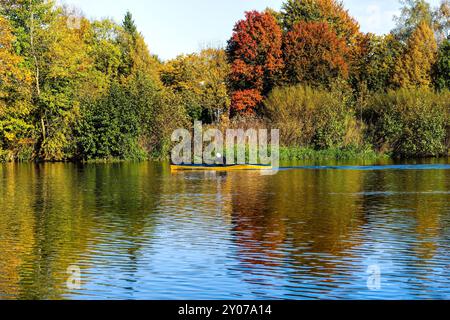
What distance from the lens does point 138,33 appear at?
266ft

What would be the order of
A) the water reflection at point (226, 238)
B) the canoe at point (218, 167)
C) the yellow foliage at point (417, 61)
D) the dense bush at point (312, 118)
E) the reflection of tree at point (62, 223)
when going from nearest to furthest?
the water reflection at point (226, 238) < the reflection of tree at point (62, 223) < the canoe at point (218, 167) < the dense bush at point (312, 118) < the yellow foliage at point (417, 61)

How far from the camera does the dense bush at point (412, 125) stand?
5444 centimetres

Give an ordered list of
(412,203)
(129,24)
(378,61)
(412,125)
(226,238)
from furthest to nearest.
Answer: (129,24) → (378,61) → (412,125) → (412,203) → (226,238)

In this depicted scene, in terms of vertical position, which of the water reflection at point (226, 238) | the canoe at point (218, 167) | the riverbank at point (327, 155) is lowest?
the water reflection at point (226, 238)

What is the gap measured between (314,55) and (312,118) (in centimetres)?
1098

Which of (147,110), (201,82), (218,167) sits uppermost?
(201,82)

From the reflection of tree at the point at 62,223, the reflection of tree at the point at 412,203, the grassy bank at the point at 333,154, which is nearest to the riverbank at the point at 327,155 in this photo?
the grassy bank at the point at 333,154

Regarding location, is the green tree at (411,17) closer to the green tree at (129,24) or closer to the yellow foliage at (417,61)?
the yellow foliage at (417,61)

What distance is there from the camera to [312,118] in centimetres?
5556

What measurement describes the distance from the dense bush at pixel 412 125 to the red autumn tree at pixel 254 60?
12.3 m

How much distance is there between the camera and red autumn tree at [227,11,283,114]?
66.6 m

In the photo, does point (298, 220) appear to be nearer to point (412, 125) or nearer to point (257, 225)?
point (257, 225)

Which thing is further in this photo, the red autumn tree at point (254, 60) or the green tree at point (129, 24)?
the green tree at point (129, 24)

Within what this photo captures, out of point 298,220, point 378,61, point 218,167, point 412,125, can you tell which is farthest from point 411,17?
point 298,220
